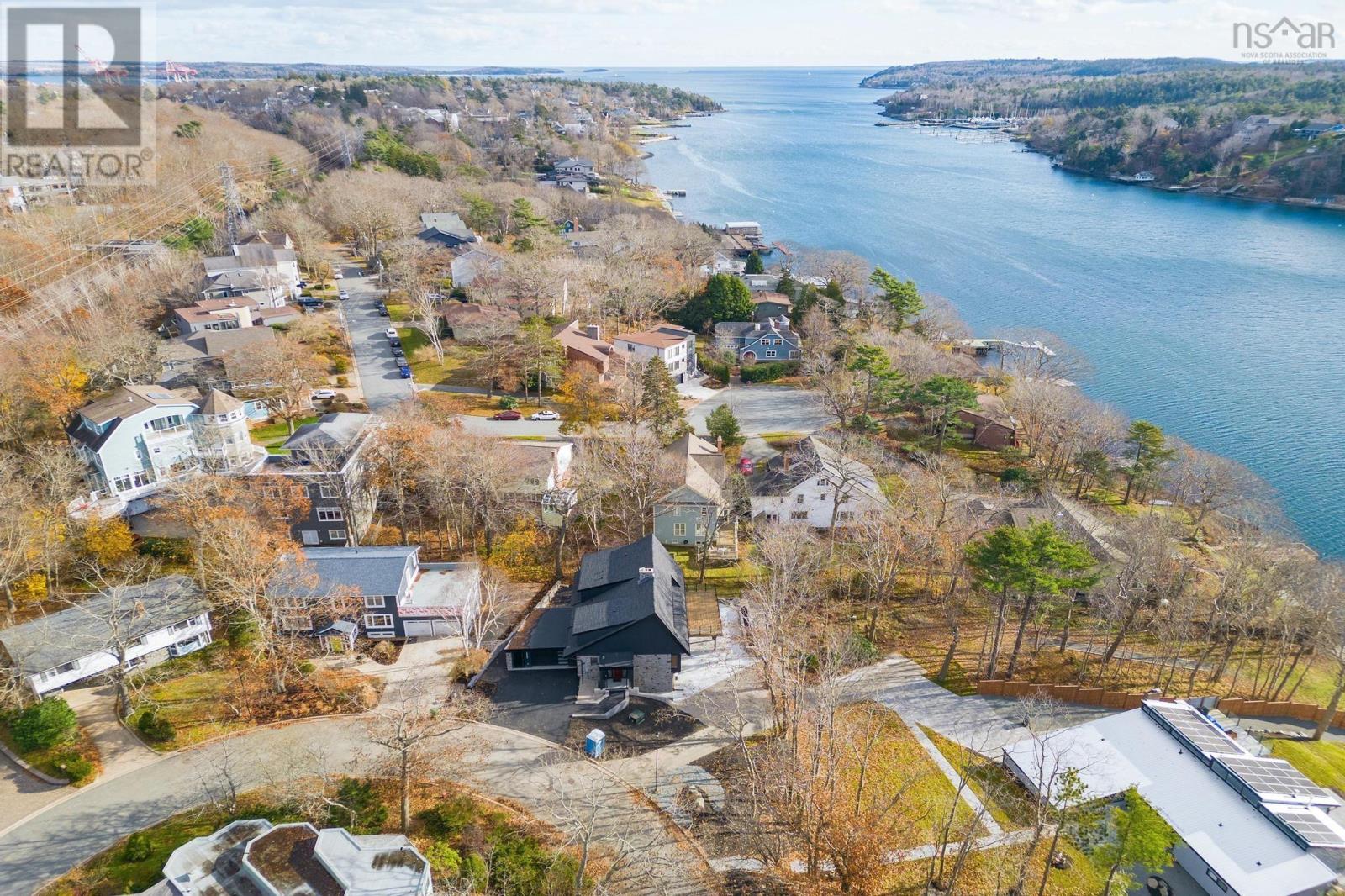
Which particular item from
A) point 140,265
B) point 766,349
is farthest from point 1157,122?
point 140,265

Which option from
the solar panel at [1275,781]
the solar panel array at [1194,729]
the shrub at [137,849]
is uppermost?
the solar panel array at [1194,729]

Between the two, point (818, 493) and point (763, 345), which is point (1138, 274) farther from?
point (818, 493)

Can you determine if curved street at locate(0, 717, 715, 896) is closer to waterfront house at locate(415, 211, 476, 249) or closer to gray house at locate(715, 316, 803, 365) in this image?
gray house at locate(715, 316, 803, 365)

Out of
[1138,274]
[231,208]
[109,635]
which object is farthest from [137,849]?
[1138,274]

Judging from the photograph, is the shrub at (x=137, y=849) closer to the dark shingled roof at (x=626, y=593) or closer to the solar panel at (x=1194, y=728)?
the dark shingled roof at (x=626, y=593)

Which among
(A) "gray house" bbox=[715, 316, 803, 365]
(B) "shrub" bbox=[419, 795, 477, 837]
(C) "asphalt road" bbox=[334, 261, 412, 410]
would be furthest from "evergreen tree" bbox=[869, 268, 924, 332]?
(B) "shrub" bbox=[419, 795, 477, 837]

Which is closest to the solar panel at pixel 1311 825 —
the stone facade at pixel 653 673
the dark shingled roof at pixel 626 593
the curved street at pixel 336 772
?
the curved street at pixel 336 772

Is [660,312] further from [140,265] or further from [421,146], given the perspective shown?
[421,146]
